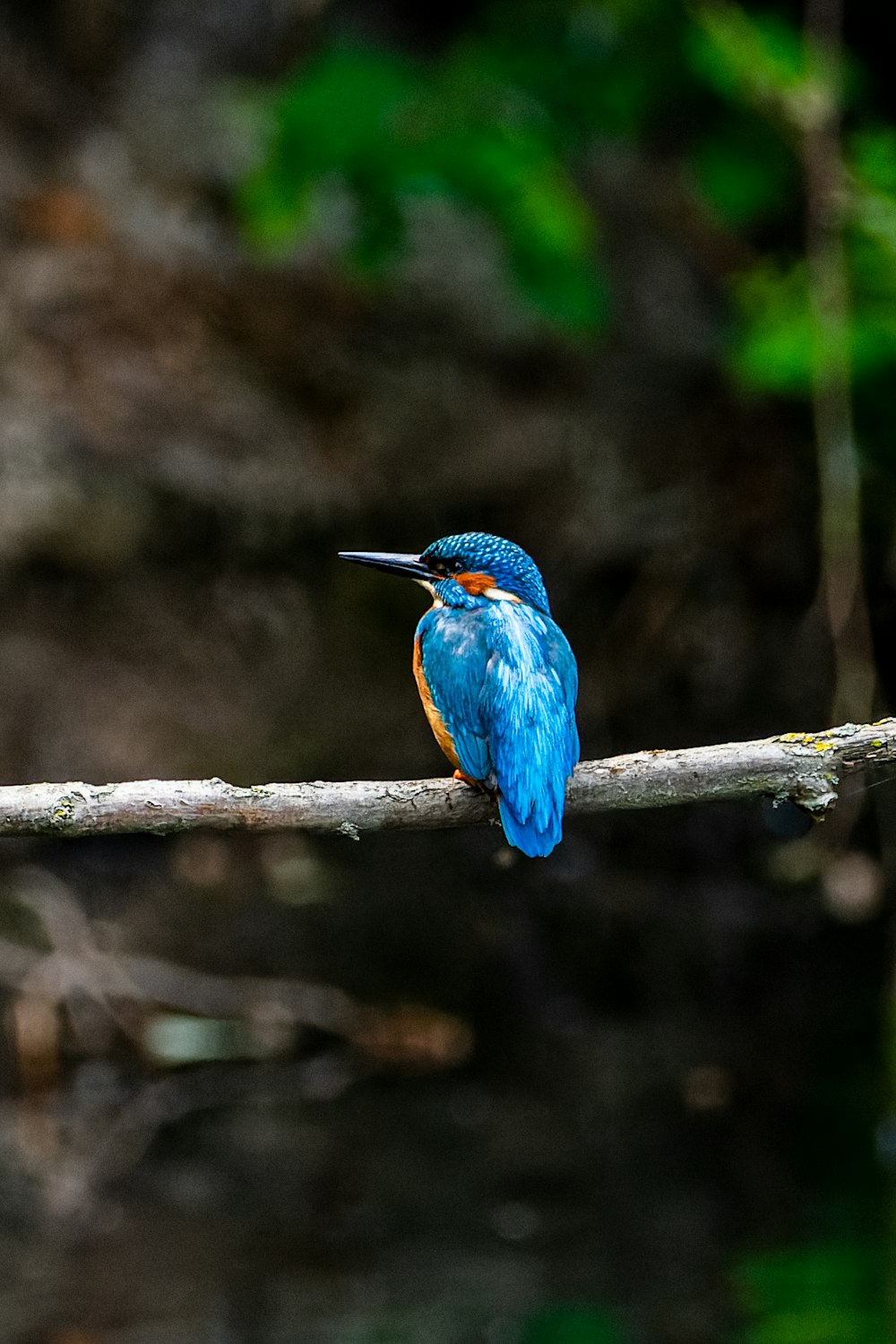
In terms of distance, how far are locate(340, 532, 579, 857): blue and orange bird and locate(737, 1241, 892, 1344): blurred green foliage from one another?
229cm

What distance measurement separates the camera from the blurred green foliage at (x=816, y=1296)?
3.74 m

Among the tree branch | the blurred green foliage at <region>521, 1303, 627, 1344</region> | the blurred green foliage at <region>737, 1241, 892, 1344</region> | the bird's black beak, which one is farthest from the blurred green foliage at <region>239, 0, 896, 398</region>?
the blurred green foliage at <region>521, 1303, 627, 1344</region>

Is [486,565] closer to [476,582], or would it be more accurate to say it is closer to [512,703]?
[476,582]

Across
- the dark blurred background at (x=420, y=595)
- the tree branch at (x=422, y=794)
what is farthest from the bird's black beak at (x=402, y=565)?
the dark blurred background at (x=420, y=595)

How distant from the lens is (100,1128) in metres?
4.53

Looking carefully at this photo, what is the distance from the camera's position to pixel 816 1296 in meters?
3.87

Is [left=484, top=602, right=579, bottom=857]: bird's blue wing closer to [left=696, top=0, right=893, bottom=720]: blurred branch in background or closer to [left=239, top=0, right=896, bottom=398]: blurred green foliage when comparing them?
[left=696, top=0, right=893, bottom=720]: blurred branch in background

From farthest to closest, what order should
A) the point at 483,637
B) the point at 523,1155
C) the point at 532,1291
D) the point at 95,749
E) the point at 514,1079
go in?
the point at 95,749
the point at 514,1079
the point at 523,1155
the point at 532,1291
the point at 483,637

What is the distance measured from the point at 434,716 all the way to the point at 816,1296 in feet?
8.08

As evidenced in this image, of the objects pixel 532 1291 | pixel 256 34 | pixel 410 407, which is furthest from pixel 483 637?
pixel 256 34

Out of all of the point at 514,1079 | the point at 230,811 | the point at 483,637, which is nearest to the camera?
the point at 230,811

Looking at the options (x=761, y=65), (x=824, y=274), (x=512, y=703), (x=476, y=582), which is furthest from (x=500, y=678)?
(x=761, y=65)

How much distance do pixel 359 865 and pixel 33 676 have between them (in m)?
1.45

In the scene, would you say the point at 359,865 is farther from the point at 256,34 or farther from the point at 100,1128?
the point at 256,34
